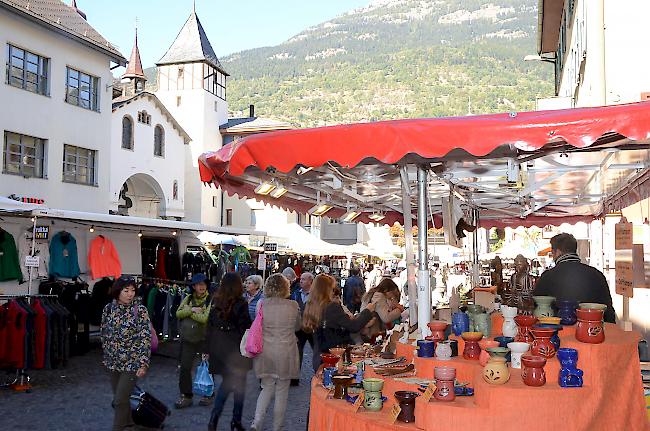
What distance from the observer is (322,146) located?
4242 mm

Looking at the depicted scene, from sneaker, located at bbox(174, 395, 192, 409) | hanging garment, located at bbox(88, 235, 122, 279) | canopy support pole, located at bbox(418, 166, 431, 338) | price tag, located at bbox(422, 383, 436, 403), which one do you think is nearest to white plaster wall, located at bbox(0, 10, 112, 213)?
hanging garment, located at bbox(88, 235, 122, 279)

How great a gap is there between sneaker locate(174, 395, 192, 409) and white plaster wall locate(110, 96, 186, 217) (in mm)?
23523

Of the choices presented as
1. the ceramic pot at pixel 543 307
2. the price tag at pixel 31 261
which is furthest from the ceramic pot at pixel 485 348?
the price tag at pixel 31 261

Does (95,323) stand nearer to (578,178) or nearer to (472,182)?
(472,182)

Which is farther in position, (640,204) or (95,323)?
(95,323)

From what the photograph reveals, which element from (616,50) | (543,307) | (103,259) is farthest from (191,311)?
(616,50)

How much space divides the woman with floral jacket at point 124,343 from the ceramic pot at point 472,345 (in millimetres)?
3328

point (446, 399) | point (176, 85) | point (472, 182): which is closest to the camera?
point (446, 399)

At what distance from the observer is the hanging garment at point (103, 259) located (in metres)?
13.3

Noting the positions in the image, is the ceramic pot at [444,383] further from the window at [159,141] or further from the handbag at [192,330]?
the window at [159,141]

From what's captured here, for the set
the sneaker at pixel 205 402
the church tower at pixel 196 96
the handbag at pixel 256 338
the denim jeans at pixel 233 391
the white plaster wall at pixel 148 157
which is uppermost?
the church tower at pixel 196 96

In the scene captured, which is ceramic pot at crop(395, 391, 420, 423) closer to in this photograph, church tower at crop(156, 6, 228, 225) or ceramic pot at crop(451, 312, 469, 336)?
ceramic pot at crop(451, 312, 469, 336)

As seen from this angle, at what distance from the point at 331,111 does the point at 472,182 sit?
116 m

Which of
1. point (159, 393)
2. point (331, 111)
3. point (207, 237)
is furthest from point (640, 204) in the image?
point (331, 111)
